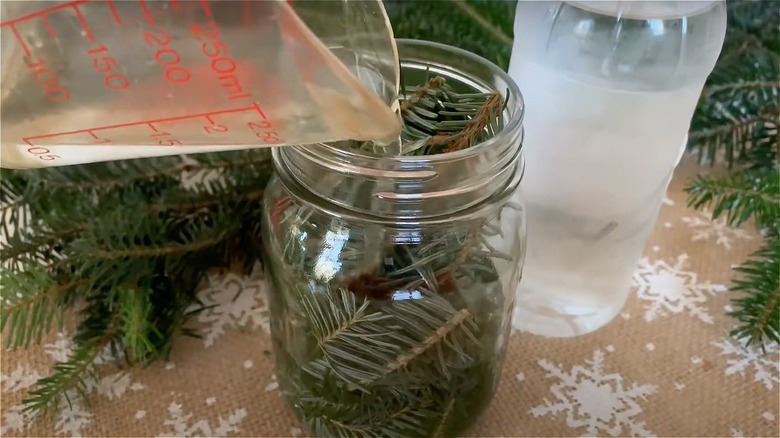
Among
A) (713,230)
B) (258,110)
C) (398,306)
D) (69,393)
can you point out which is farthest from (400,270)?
(713,230)

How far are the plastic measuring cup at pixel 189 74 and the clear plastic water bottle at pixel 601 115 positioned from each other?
6.9 inches

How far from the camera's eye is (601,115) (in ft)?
1.45

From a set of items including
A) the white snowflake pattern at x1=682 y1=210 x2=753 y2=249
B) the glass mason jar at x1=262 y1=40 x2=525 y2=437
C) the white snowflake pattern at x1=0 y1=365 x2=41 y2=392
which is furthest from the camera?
the white snowflake pattern at x1=682 y1=210 x2=753 y2=249

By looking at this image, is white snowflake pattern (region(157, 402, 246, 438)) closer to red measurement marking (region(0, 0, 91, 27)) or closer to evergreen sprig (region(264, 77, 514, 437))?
evergreen sprig (region(264, 77, 514, 437))

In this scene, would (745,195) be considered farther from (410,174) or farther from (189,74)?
(189,74)

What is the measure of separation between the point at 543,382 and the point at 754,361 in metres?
0.15

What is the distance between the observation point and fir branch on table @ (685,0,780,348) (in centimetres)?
51

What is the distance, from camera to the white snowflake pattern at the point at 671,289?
542 mm

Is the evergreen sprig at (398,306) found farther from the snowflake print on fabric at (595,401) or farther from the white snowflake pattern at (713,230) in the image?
the white snowflake pattern at (713,230)

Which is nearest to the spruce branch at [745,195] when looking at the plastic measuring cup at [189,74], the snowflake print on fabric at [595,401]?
the snowflake print on fabric at [595,401]

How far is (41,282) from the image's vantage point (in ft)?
1.51

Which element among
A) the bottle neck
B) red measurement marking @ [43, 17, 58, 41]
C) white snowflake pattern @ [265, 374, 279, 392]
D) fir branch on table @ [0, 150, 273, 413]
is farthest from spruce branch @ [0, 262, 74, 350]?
the bottle neck

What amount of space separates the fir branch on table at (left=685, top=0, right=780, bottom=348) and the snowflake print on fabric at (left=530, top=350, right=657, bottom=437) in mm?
102

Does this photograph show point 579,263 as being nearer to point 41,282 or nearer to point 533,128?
point 533,128
